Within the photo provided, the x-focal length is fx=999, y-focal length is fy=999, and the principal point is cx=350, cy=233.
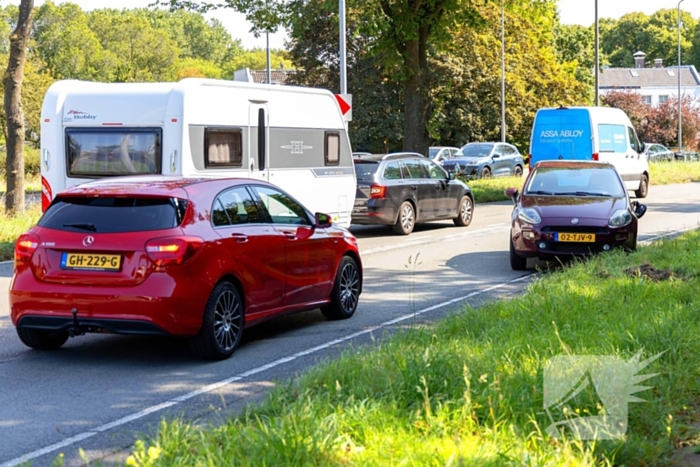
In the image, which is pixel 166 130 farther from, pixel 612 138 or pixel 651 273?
pixel 612 138

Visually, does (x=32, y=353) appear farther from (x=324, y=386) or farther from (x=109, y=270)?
(x=324, y=386)

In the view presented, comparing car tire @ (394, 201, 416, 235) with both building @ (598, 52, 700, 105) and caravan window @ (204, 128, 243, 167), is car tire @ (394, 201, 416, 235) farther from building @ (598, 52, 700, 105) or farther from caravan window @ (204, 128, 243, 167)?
building @ (598, 52, 700, 105)

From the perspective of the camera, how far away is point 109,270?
8.01 m

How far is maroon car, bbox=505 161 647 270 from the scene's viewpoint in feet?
45.9

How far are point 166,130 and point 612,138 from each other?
58.6ft

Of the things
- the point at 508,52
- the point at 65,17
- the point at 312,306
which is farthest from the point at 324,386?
the point at 65,17

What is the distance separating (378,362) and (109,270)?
8.14ft

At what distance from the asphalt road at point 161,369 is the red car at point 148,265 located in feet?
1.09

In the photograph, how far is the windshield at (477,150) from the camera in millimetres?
45391

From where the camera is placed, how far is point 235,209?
906 cm

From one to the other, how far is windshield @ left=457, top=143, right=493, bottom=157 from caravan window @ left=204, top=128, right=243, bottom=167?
29865 millimetres

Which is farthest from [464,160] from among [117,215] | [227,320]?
[117,215]

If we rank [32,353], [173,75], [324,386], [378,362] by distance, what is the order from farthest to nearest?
[173,75]
[32,353]
[378,362]
[324,386]

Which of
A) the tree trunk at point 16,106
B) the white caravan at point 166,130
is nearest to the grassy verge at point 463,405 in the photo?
the white caravan at point 166,130
